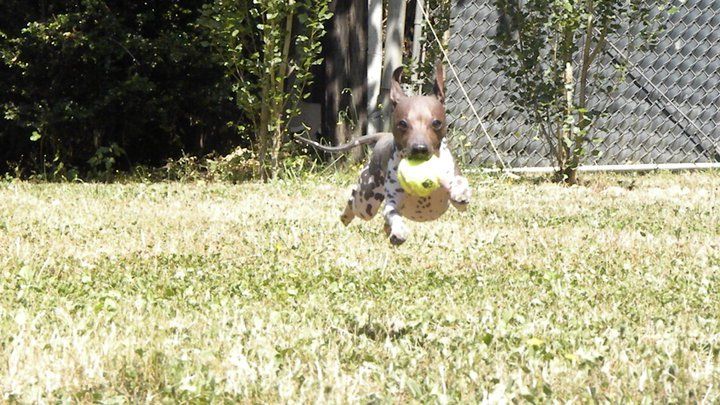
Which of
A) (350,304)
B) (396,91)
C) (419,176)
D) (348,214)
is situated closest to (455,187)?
(419,176)

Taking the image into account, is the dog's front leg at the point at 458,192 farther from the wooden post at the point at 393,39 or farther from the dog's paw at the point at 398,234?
the wooden post at the point at 393,39

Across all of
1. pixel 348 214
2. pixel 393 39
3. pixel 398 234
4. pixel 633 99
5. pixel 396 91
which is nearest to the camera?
pixel 398 234

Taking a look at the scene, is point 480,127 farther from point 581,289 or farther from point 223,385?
point 223,385

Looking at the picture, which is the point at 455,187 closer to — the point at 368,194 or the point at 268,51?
the point at 368,194

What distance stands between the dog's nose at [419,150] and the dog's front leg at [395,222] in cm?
25

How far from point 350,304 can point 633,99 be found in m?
7.13

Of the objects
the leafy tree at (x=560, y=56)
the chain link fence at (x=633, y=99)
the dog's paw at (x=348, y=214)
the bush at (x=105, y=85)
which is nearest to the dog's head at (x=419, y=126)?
the dog's paw at (x=348, y=214)

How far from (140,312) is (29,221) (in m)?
2.79

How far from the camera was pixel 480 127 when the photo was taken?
35.2 feet

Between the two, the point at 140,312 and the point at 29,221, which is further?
the point at 29,221

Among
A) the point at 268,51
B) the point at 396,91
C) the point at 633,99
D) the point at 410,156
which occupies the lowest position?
the point at 633,99

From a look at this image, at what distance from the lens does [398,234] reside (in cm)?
339

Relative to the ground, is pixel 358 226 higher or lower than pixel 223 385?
lower

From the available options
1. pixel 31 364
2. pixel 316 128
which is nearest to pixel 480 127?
pixel 316 128
